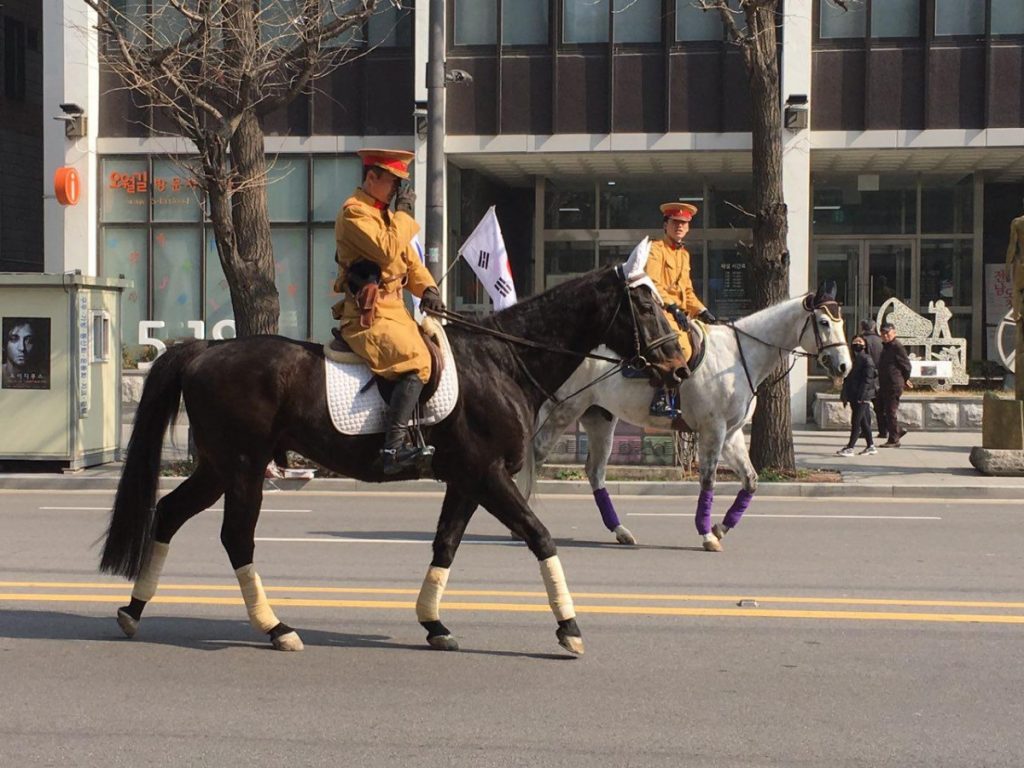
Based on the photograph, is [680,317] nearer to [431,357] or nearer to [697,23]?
[431,357]

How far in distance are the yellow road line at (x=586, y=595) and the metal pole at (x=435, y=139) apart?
27.6 ft

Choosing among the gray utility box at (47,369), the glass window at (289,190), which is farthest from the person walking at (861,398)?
the glass window at (289,190)

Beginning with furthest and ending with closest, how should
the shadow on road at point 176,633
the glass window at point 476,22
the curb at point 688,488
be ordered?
1. the glass window at point 476,22
2. the curb at point 688,488
3. the shadow on road at point 176,633

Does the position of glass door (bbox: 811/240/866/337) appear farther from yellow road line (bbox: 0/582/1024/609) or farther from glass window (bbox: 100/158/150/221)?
yellow road line (bbox: 0/582/1024/609)

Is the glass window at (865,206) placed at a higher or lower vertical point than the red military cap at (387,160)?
higher

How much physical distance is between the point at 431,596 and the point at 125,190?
19.7 metres

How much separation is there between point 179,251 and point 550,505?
1337cm

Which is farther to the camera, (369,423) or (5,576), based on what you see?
(5,576)

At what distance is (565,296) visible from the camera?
7.15 m

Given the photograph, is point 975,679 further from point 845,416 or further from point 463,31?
point 463,31

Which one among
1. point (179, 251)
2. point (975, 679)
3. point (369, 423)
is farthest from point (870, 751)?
point (179, 251)

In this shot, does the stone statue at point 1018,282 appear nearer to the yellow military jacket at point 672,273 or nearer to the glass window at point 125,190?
the yellow military jacket at point 672,273

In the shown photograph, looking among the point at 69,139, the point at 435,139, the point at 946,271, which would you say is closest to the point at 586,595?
the point at 435,139

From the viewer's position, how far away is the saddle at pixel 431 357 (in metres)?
6.74
